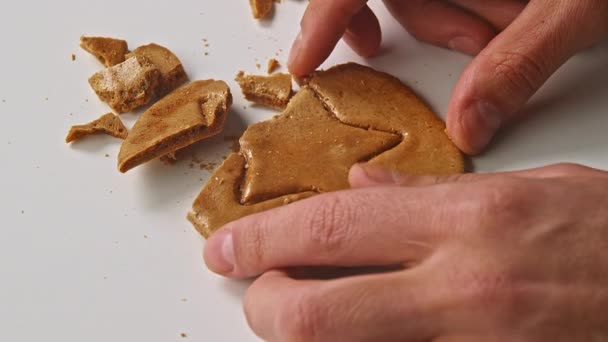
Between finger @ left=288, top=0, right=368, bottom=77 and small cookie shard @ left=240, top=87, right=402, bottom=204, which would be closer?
small cookie shard @ left=240, top=87, right=402, bottom=204

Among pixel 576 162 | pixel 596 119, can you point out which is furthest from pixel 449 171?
pixel 596 119

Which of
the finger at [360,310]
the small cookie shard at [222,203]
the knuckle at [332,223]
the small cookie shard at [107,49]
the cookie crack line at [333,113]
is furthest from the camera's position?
the small cookie shard at [107,49]

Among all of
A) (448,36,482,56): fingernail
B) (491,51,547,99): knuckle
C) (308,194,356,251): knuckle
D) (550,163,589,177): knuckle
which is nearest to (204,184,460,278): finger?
(308,194,356,251): knuckle

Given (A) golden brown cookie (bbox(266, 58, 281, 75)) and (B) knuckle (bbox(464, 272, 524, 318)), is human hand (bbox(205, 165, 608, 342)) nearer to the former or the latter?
(B) knuckle (bbox(464, 272, 524, 318))

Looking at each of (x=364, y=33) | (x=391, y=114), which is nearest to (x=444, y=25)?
(x=364, y=33)

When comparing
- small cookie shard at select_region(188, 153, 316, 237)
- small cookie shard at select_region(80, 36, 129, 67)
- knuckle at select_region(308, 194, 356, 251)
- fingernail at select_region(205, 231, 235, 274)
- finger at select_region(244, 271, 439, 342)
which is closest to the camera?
finger at select_region(244, 271, 439, 342)

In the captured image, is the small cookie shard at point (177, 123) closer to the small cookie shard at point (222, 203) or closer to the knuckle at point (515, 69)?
the small cookie shard at point (222, 203)

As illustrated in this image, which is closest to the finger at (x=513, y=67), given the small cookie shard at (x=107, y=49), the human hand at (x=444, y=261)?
the human hand at (x=444, y=261)
